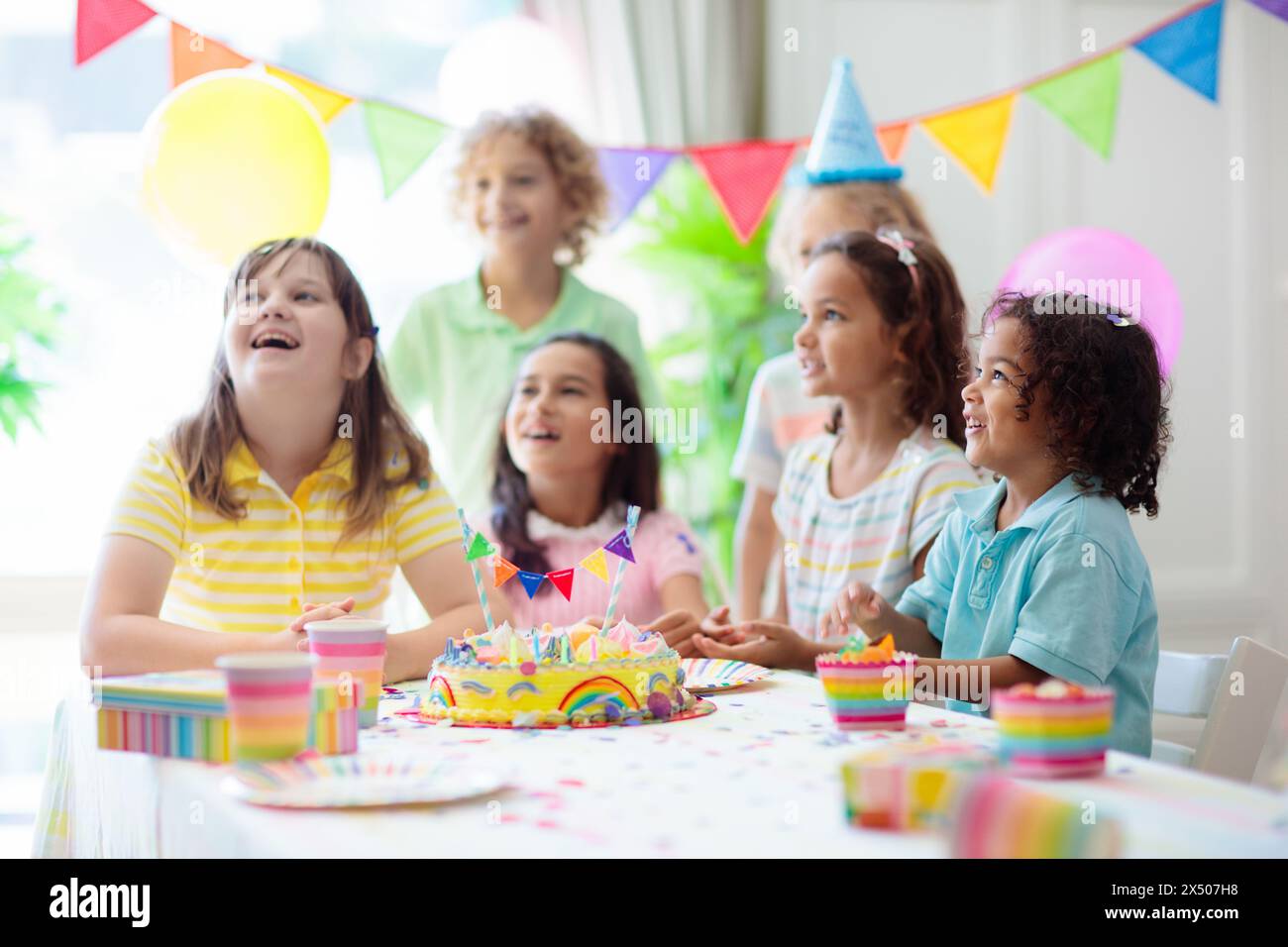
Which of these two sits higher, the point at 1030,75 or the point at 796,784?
the point at 1030,75

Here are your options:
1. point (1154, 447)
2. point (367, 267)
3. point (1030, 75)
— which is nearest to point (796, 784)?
point (1154, 447)

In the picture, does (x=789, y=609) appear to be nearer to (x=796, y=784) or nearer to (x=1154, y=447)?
(x=1154, y=447)

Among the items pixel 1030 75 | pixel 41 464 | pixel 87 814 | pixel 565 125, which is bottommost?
pixel 87 814

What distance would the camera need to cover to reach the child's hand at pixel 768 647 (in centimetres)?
169

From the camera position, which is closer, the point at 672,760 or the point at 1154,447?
the point at 672,760

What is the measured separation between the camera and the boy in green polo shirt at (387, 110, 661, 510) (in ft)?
9.64

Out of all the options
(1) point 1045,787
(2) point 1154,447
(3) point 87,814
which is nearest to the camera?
(1) point 1045,787

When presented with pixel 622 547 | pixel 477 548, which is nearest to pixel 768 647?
pixel 622 547

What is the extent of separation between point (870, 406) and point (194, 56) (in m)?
1.39

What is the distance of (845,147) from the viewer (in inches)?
110

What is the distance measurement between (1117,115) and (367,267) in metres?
1.92

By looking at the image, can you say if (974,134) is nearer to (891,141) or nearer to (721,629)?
(891,141)

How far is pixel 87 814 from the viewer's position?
1.33 m

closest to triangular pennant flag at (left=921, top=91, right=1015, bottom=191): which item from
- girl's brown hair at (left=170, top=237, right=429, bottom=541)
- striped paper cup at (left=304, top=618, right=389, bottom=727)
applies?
girl's brown hair at (left=170, top=237, right=429, bottom=541)
